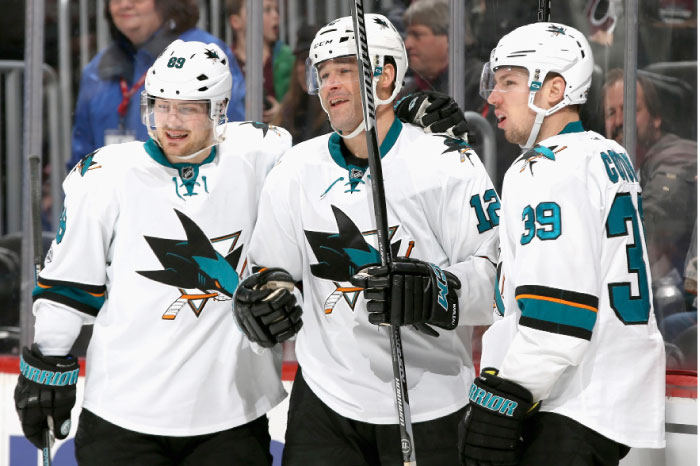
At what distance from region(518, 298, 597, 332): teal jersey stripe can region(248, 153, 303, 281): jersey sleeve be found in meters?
0.66

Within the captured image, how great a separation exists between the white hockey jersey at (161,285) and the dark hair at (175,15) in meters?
1.68

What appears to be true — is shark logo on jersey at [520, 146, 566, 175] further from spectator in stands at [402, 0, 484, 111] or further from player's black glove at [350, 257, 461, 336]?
spectator in stands at [402, 0, 484, 111]

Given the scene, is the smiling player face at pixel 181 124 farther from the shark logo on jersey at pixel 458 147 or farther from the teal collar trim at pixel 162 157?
the shark logo on jersey at pixel 458 147

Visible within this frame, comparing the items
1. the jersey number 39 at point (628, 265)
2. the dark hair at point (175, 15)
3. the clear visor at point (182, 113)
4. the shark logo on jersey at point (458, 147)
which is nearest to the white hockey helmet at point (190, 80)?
the clear visor at point (182, 113)

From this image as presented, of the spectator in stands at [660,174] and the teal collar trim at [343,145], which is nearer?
the teal collar trim at [343,145]

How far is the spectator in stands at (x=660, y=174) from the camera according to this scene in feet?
11.4

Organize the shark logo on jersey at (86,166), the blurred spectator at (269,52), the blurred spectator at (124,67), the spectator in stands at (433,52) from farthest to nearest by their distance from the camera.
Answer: the blurred spectator at (124,67) → the blurred spectator at (269,52) → the spectator in stands at (433,52) → the shark logo on jersey at (86,166)

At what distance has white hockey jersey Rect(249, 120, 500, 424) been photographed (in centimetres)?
231

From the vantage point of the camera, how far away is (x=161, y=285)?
2416 mm

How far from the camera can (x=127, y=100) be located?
404 centimetres

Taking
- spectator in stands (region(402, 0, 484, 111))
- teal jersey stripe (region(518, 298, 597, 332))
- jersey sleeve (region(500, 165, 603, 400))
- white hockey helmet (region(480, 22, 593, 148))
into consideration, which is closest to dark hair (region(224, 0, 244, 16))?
spectator in stands (region(402, 0, 484, 111))

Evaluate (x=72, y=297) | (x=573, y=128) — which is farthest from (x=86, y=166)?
(x=573, y=128)

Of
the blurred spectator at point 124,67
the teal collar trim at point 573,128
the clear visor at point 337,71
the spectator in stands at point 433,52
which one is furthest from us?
the blurred spectator at point 124,67

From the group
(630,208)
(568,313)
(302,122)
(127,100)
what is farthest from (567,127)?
(127,100)
